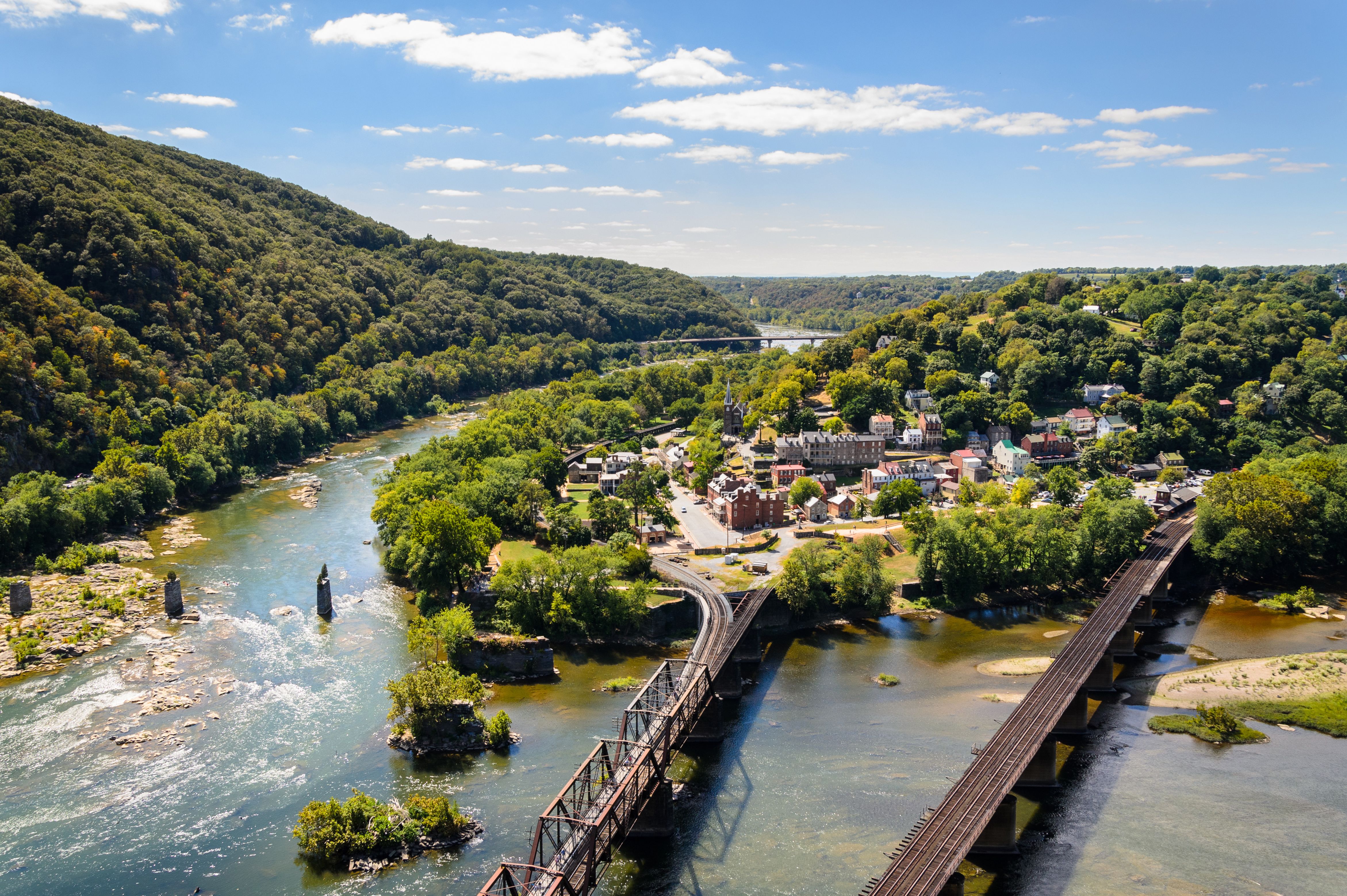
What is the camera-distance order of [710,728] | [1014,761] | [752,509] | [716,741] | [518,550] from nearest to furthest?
1. [1014,761]
2. [716,741]
3. [710,728]
4. [518,550]
5. [752,509]

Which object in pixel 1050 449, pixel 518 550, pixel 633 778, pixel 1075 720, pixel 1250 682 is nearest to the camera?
pixel 633 778

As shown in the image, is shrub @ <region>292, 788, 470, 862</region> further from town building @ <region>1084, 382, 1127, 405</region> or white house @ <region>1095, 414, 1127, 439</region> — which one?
town building @ <region>1084, 382, 1127, 405</region>

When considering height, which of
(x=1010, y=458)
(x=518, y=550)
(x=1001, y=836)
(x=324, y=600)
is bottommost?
(x=1001, y=836)

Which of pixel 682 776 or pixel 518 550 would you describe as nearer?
pixel 682 776

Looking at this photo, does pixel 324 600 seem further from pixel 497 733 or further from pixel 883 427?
pixel 883 427

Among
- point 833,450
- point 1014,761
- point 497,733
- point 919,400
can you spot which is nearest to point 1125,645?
point 1014,761

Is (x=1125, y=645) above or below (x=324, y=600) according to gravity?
below

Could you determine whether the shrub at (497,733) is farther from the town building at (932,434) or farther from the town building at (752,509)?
the town building at (932,434)
